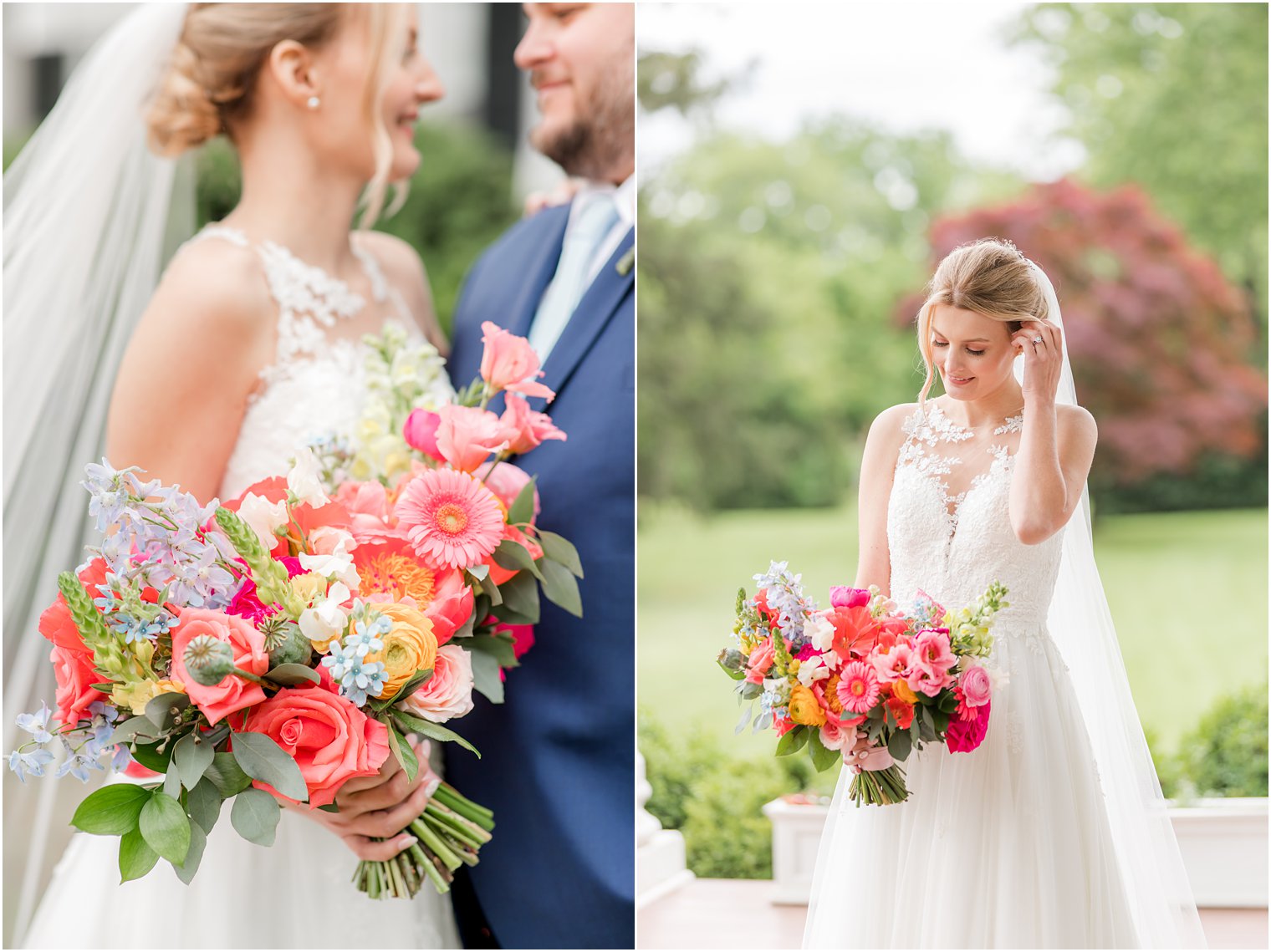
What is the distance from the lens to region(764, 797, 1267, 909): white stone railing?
208 centimetres

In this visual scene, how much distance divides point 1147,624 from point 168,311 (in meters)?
4.17

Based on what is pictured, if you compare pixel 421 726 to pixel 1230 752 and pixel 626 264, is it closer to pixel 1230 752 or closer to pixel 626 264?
pixel 626 264

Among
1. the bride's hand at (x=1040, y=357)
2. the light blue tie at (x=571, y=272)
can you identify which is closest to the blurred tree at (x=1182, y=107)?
the light blue tie at (x=571, y=272)

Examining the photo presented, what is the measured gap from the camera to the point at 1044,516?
173 centimetres

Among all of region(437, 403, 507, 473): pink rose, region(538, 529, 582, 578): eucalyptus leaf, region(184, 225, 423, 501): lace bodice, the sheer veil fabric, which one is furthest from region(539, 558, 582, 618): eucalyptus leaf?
the sheer veil fabric

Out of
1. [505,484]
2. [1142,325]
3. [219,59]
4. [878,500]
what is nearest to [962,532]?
[878,500]

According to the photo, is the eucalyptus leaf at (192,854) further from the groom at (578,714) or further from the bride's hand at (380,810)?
the groom at (578,714)

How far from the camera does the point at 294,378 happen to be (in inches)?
85.3

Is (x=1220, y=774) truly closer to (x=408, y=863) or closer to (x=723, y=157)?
(x=408, y=863)

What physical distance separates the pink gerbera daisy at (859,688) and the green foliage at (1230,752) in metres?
1.66

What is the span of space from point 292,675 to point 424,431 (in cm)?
52

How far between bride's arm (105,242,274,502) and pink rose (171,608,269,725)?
22.2 inches

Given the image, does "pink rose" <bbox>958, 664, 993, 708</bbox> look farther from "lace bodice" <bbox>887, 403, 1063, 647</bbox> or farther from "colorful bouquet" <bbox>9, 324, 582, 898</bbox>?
"colorful bouquet" <bbox>9, 324, 582, 898</bbox>

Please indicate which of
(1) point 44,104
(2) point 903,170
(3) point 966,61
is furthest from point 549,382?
(2) point 903,170
